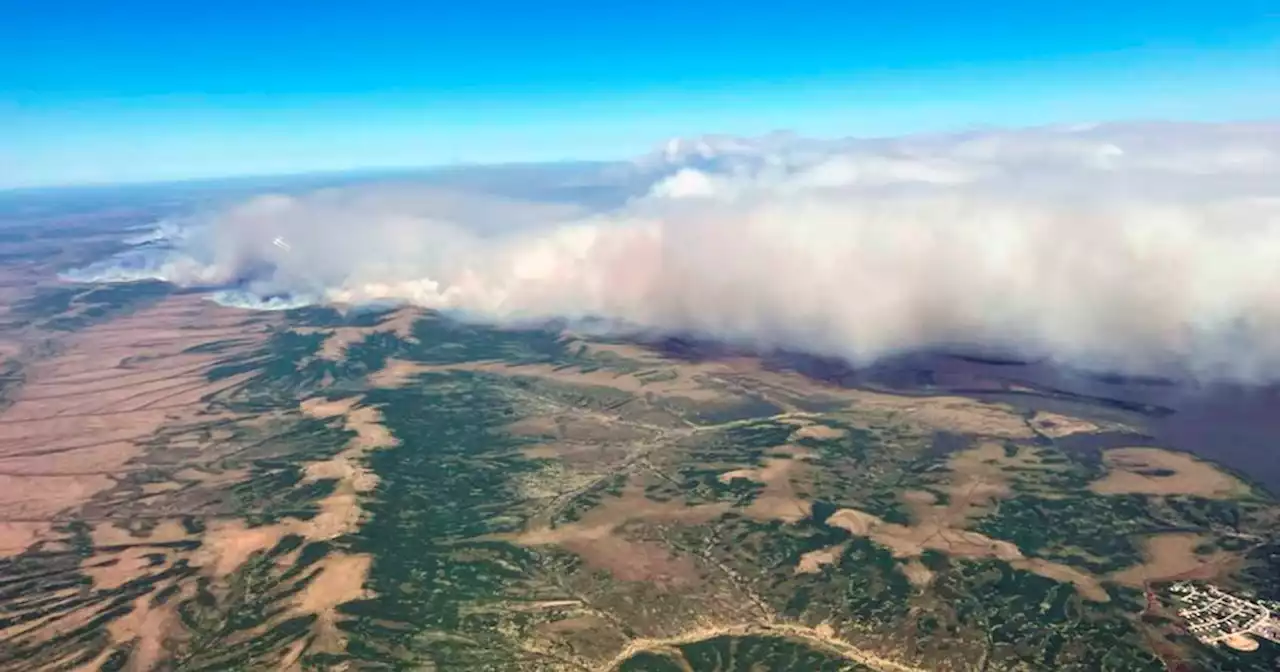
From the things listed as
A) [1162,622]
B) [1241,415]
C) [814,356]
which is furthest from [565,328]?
[1162,622]

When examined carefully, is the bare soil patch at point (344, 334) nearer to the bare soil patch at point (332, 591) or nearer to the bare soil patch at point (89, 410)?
the bare soil patch at point (89, 410)

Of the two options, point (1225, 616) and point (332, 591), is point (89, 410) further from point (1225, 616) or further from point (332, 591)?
point (1225, 616)

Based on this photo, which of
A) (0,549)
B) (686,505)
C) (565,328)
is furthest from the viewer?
(565,328)

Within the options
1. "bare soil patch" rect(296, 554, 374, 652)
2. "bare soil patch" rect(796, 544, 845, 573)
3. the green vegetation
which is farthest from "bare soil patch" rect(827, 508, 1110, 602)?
"bare soil patch" rect(296, 554, 374, 652)

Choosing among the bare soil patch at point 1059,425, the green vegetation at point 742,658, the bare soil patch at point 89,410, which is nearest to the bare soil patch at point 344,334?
the bare soil patch at point 89,410

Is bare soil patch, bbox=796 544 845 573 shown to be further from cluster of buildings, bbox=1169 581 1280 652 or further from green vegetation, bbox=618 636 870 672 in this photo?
cluster of buildings, bbox=1169 581 1280 652

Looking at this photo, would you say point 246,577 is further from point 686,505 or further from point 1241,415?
point 1241,415
